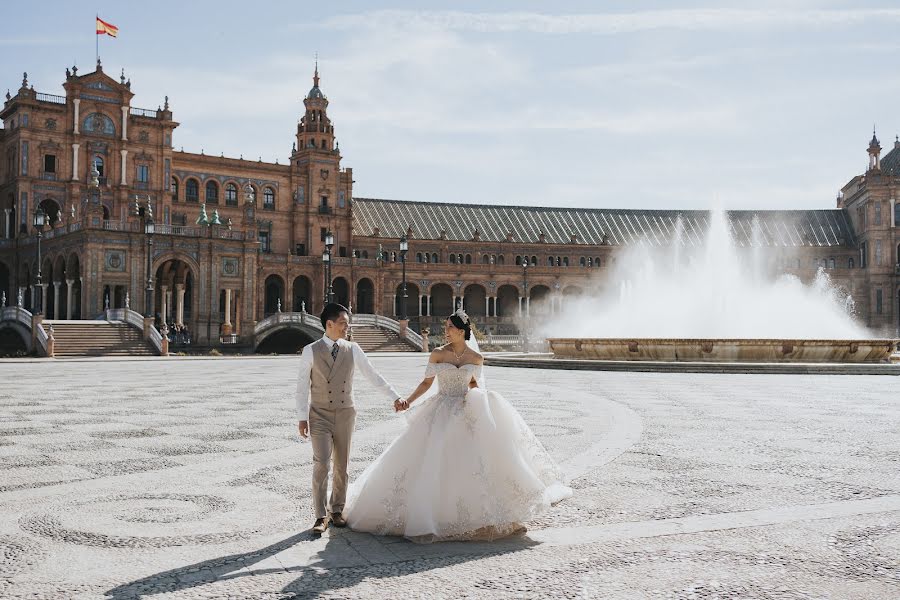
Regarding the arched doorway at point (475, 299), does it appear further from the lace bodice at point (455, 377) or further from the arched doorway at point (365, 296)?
the lace bodice at point (455, 377)

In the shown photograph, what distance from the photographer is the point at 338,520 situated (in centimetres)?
748

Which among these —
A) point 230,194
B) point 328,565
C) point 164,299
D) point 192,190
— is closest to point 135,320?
point 164,299

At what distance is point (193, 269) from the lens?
58.1 meters

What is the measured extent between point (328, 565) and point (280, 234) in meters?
79.3

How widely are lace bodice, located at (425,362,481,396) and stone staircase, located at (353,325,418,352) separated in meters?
47.0

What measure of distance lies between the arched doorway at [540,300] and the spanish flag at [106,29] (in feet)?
162

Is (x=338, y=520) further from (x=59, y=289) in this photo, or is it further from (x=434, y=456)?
(x=59, y=289)

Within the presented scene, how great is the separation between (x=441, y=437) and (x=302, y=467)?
339 centimetres

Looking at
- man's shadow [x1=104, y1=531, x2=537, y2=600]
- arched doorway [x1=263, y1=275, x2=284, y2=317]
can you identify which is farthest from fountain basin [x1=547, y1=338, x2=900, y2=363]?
arched doorway [x1=263, y1=275, x2=284, y2=317]

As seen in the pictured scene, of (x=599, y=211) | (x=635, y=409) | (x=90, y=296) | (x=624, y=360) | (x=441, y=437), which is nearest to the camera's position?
(x=441, y=437)

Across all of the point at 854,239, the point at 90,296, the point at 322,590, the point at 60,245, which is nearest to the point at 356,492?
the point at 322,590

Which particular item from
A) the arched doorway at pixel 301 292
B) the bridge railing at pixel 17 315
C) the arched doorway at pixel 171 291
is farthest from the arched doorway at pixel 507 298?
the bridge railing at pixel 17 315

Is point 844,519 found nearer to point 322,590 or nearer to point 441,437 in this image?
point 441,437

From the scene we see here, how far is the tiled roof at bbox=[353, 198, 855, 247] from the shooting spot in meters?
96.2
